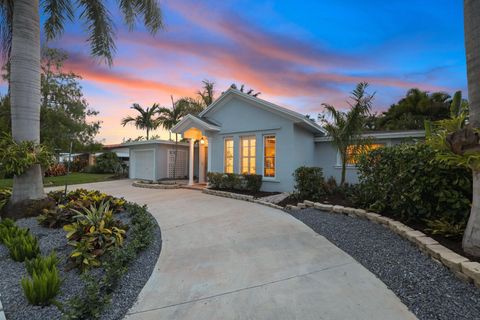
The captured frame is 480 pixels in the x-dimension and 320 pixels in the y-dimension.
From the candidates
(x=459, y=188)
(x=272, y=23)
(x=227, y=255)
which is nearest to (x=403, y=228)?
(x=459, y=188)

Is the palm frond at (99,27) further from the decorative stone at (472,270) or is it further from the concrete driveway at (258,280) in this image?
the decorative stone at (472,270)

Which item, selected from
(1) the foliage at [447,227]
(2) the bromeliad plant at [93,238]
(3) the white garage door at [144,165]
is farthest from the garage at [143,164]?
(1) the foliage at [447,227]

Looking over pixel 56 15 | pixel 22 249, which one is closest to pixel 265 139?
pixel 56 15

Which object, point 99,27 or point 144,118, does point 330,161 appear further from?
point 144,118

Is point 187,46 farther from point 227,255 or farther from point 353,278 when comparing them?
point 353,278

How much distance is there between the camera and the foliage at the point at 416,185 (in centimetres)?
419

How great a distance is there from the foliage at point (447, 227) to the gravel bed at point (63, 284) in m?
4.61

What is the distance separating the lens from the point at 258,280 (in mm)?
3281

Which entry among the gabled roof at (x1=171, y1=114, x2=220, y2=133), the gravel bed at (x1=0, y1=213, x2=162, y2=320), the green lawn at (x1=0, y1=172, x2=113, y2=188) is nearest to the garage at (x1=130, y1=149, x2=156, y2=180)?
the green lawn at (x1=0, y1=172, x2=113, y2=188)

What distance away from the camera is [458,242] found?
379 cm

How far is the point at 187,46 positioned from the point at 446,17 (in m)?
8.95

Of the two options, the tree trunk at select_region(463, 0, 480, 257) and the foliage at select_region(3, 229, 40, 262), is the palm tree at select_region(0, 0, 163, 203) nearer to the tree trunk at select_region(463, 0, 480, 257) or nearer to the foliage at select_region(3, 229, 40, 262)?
the foliage at select_region(3, 229, 40, 262)

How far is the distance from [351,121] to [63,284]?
8.81 metres

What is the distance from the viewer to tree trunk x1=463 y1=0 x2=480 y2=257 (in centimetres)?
338
